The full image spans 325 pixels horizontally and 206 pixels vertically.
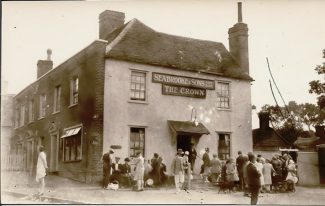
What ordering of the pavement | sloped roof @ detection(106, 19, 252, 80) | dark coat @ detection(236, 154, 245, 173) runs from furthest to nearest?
1. sloped roof @ detection(106, 19, 252, 80)
2. dark coat @ detection(236, 154, 245, 173)
3. the pavement

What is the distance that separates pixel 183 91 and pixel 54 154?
4559 millimetres

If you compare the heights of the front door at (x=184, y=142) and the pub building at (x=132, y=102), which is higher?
the pub building at (x=132, y=102)

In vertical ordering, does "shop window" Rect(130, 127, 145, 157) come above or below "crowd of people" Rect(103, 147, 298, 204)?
above

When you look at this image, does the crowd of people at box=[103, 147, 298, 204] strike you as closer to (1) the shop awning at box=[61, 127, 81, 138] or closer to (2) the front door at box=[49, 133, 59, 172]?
(1) the shop awning at box=[61, 127, 81, 138]

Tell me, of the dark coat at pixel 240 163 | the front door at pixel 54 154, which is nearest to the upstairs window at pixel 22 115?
the front door at pixel 54 154

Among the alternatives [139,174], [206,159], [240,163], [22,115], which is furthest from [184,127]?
[22,115]

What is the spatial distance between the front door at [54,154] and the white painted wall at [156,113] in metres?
1.49

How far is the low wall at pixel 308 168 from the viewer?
1534 centimetres

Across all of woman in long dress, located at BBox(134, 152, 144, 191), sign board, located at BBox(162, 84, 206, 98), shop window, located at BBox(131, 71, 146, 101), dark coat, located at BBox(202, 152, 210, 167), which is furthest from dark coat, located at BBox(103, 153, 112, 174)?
dark coat, located at BBox(202, 152, 210, 167)

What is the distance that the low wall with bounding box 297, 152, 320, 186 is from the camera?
→ 50.3ft

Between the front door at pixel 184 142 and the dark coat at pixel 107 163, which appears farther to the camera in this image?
the front door at pixel 184 142

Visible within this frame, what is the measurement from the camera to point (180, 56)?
16391 mm

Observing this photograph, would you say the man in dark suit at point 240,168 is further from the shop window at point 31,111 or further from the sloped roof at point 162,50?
the shop window at point 31,111

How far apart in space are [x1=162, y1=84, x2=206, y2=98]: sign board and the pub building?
33 millimetres
